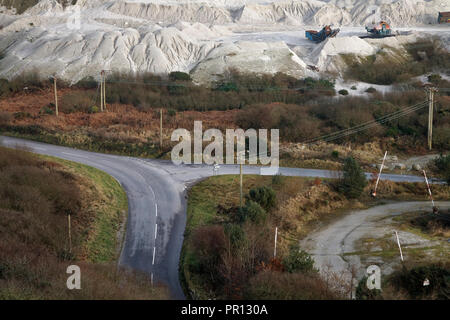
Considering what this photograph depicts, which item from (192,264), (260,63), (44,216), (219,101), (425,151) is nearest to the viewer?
(192,264)

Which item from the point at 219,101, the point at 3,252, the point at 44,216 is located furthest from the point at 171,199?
the point at 219,101

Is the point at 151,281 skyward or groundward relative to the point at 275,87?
groundward

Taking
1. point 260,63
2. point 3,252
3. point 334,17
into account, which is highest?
point 334,17

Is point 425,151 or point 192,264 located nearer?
point 192,264

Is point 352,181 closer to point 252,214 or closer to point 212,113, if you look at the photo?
point 252,214

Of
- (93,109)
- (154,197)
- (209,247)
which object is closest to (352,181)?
(154,197)

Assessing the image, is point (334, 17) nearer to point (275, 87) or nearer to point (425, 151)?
point (275, 87)
